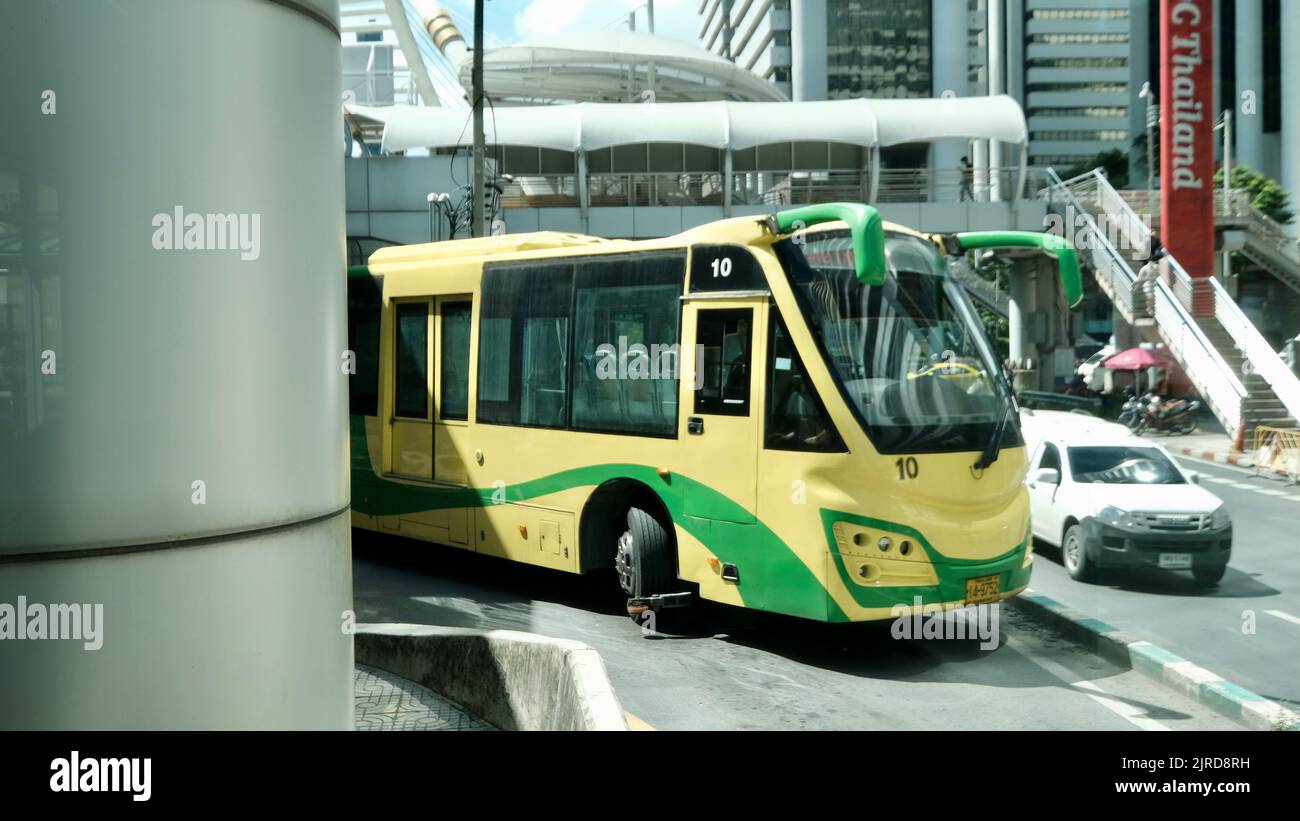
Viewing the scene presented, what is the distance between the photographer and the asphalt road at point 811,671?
775 cm

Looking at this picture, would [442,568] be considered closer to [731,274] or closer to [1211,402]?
[731,274]

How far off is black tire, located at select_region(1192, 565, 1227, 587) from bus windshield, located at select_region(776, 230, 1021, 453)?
503 cm

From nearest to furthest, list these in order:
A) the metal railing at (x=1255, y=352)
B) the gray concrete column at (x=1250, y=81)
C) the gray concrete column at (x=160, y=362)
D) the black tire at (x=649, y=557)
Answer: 1. the gray concrete column at (x=160, y=362)
2. the black tire at (x=649, y=557)
3. the metal railing at (x=1255, y=352)
4. the gray concrete column at (x=1250, y=81)

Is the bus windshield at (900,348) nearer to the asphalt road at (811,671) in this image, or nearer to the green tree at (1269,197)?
the asphalt road at (811,671)

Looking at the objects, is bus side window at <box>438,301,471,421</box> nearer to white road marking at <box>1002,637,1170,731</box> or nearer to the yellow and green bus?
the yellow and green bus

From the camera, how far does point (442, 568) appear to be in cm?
1322

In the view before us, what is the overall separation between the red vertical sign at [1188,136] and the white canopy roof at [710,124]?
6044 millimetres

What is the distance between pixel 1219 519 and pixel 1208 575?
2.17 feet

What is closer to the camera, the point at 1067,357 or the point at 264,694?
the point at 264,694

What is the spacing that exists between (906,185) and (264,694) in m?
37.2

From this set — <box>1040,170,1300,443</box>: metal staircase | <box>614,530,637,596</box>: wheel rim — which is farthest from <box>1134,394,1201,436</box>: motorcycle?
<box>614,530,637,596</box>: wheel rim

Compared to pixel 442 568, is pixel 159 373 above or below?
above

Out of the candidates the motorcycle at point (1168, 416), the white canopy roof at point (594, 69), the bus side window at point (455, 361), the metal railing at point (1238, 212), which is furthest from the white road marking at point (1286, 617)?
the white canopy roof at point (594, 69)
